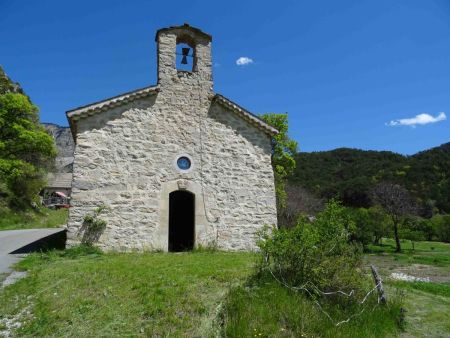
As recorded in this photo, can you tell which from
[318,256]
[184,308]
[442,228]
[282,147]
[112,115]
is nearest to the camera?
[184,308]

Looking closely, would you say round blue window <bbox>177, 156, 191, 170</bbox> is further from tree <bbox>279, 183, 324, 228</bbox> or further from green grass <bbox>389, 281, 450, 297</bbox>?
tree <bbox>279, 183, 324, 228</bbox>

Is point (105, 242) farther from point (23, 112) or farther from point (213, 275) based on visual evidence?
point (23, 112)

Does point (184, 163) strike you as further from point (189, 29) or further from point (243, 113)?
point (189, 29)

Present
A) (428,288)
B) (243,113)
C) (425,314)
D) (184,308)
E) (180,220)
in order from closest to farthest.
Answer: (184,308) < (425,314) < (428,288) < (243,113) < (180,220)

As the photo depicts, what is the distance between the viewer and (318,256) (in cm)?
712

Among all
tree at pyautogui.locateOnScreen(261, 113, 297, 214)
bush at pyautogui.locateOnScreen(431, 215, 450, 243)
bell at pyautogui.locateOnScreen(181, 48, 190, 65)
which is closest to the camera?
bell at pyautogui.locateOnScreen(181, 48, 190, 65)

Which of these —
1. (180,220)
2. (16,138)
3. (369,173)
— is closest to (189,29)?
(180,220)

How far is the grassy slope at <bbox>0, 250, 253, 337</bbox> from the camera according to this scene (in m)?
5.47

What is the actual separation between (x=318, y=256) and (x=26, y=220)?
25.6 metres

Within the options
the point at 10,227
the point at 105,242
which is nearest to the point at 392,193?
the point at 105,242

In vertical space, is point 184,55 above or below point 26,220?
above

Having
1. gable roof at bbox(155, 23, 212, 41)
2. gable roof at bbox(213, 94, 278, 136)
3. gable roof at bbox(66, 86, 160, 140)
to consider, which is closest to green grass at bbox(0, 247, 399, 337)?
gable roof at bbox(66, 86, 160, 140)

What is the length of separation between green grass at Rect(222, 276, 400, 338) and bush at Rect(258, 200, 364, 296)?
0.43 m

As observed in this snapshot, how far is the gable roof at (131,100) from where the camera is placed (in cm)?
1180
